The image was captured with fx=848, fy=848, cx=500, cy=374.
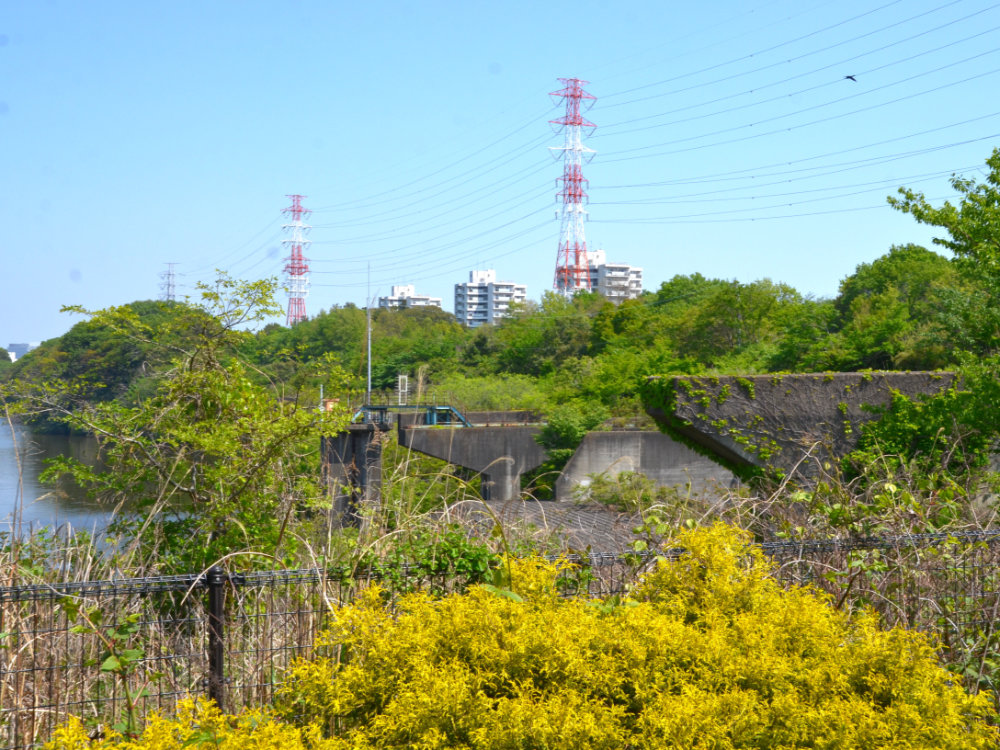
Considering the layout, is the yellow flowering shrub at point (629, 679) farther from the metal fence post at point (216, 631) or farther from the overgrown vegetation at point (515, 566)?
the metal fence post at point (216, 631)

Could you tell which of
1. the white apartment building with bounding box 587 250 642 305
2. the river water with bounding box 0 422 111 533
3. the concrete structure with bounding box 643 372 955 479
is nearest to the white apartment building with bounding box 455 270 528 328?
the white apartment building with bounding box 587 250 642 305

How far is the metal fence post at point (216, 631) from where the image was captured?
309 cm

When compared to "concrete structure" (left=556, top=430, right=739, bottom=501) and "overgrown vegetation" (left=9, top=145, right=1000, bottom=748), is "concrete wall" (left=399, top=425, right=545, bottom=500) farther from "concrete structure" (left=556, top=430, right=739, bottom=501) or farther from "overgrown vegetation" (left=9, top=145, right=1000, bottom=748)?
"overgrown vegetation" (left=9, top=145, right=1000, bottom=748)

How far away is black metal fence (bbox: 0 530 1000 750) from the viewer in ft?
9.77

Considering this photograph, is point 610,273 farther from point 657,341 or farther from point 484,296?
point 657,341

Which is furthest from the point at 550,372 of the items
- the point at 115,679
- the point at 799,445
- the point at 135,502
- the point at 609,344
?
the point at 115,679

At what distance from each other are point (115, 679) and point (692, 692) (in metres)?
2.03

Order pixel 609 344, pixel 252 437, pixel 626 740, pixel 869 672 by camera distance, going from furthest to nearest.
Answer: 1. pixel 609 344
2. pixel 252 437
3. pixel 869 672
4. pixel 626 740

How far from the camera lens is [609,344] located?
4075cm

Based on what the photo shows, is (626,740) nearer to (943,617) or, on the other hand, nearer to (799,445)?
(943,617)

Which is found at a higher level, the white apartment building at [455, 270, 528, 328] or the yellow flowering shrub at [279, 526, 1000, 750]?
the white apartment building at [455, 270, 528, 328]

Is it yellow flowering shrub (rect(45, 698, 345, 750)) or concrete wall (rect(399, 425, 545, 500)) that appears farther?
concrete wall (rect(399, 425, 545, 500))

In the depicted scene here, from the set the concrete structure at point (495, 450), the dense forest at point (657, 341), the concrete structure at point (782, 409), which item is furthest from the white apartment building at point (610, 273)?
the concrete structure at point (782, 409)

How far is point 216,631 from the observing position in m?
3.13
